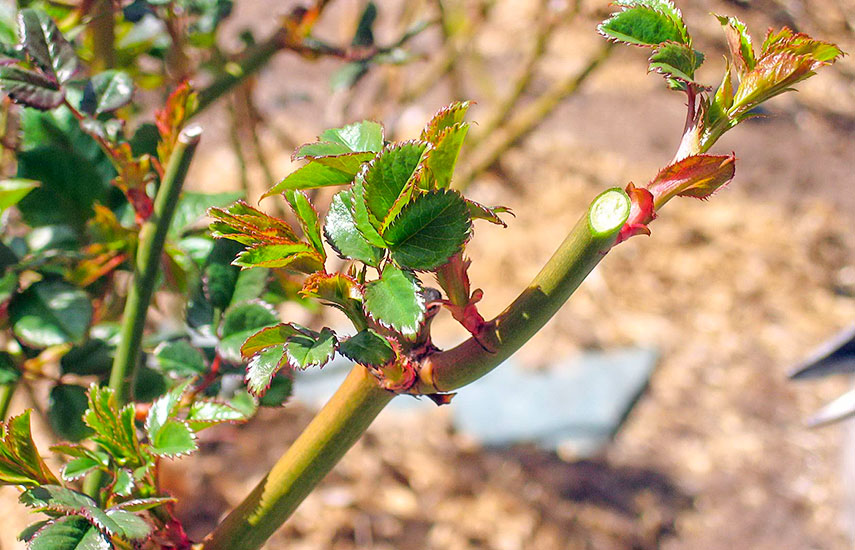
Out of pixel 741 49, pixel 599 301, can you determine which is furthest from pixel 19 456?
pixel 599 301

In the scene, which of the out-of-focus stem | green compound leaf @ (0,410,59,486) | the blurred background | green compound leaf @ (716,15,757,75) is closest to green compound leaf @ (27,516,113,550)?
green compound leaf @ (0,410,59,486)

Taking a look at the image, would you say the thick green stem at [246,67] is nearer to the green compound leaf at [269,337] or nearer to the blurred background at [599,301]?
the blurred background at [599,301]

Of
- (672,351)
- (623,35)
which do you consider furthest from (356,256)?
(672,351)

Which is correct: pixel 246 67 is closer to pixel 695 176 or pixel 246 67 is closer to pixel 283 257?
pixel 283 257

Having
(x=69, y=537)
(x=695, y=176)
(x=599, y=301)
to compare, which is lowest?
(x=69, y=537)

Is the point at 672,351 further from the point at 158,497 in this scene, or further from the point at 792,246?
the point at 158,497

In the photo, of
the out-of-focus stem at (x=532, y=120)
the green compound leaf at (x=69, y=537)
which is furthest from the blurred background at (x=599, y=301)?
the green compound leaf at (x=69, y=537)

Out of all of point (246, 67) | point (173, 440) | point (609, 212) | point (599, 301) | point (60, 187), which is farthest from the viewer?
point (599, 301)
